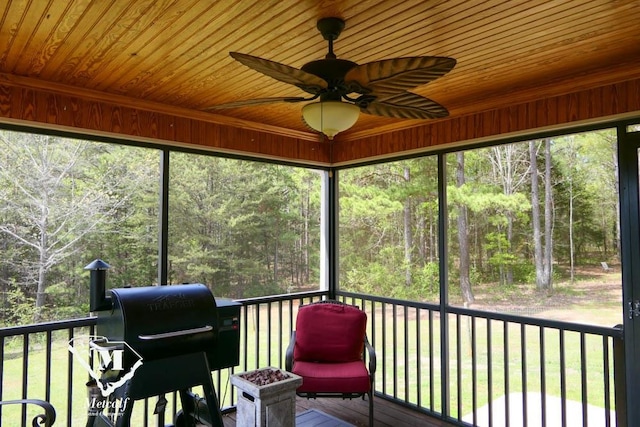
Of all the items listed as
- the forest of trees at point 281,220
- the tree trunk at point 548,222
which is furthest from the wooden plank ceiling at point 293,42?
the tree trunk at point 548,222

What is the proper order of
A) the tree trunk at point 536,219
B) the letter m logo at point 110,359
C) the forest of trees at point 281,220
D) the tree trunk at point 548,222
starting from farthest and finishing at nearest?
A: the tree trunk at point 536,219, the tree trunk at point 548,222, the forest of trees at point 281,220, the letter m logo at point 110,359

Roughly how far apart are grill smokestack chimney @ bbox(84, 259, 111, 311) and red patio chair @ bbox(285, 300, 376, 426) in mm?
1466

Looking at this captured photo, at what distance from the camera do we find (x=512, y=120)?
10.2ft

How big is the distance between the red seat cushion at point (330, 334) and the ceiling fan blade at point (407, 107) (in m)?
2.06

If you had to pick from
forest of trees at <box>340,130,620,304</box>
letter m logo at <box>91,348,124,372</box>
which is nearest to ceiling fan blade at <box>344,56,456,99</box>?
letter m logo at <box>91,348,124,372</box>

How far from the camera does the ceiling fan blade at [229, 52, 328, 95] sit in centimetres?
157

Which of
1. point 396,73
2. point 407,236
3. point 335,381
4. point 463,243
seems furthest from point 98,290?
point 407,236

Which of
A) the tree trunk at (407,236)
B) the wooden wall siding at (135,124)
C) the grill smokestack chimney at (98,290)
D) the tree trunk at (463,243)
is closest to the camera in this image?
the grill smokestack chimney at (98,290)

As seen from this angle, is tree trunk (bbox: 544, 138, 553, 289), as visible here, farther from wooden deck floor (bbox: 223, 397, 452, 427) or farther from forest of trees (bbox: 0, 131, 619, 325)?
wooden deck floor (bbox: 223, 397, 452, 427)

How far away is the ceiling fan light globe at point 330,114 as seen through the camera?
5.91ft

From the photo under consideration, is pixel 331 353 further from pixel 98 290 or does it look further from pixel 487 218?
pixel 487 218

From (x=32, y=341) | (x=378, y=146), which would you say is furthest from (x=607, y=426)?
(x=32, y=341)

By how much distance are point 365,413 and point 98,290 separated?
246 cm

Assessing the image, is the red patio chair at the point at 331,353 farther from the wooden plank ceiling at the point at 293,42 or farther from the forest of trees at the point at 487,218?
the wooden plank ceiling at the point at 293,42
